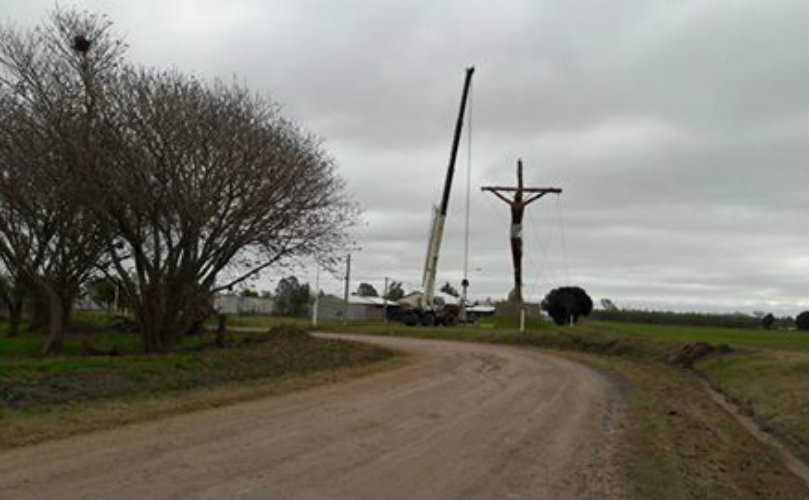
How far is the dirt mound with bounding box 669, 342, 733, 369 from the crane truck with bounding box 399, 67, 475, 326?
84.7ft

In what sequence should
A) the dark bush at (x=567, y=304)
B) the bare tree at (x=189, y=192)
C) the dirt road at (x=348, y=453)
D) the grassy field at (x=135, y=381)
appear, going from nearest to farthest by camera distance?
the dirt road at (x=348, y=453), the grassy field at (x=135, y=381), the bare tree at (x=189, y=192), the dark bush at (x=567, y=304)

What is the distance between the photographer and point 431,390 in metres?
20.3

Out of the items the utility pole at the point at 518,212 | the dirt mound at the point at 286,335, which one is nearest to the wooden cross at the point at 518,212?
the utility pole at the point at 518,212

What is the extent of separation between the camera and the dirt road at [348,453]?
9.37m

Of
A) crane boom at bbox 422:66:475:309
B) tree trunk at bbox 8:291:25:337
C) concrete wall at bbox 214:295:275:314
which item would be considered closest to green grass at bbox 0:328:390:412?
tree trunk at bbox 8:291:25:337

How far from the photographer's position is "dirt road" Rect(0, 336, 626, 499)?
9367mm

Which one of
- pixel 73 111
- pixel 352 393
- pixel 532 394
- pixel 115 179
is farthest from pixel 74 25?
pixel 532 394

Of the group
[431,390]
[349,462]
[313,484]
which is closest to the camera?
[313,484]

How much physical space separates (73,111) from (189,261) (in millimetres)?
5147

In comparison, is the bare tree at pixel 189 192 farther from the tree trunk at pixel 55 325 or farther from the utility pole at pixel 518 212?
the utility pole at pixel 518 212

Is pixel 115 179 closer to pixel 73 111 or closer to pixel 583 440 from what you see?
pixel 73 111

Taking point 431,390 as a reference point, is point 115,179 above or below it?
above

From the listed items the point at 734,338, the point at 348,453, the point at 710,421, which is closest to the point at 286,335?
the point at 710,421

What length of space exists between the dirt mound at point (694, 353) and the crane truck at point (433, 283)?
1016 inches
